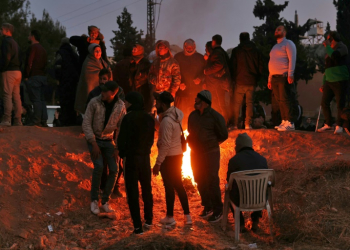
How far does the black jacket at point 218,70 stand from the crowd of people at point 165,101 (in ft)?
0.08

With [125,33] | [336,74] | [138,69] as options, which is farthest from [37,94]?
[125,33]

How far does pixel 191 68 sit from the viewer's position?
11.1m

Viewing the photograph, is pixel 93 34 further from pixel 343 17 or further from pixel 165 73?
pixel 343 17

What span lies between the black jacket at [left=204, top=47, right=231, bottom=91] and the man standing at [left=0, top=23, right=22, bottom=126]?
433 cm

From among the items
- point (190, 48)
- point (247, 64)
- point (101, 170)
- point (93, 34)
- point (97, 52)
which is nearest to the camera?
point (101, 170)

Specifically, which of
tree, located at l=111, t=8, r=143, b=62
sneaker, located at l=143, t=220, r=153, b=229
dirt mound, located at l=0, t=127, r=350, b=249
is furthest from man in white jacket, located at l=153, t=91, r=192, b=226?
tree, located at l=111, t=8, r=143, b=62

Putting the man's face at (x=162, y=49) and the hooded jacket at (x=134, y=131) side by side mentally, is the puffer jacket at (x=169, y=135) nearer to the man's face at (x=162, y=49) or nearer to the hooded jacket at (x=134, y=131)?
the hooded jacket at (x=134, y=131)

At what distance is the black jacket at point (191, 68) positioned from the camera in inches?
437

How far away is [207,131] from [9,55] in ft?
16.5

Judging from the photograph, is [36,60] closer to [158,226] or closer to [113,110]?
[113,110]

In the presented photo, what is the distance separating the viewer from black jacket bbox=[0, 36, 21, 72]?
32.5 feet

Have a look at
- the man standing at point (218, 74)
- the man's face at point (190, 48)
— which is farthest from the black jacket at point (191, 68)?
the man standing at point (218, 74)

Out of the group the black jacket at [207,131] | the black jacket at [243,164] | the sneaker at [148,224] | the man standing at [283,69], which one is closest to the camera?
the black jacket at [243,164]

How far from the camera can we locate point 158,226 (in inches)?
285
